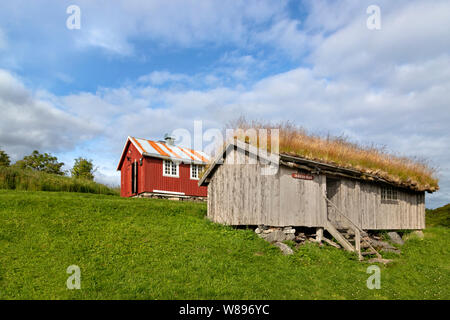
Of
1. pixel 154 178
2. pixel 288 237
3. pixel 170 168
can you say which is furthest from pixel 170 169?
pixel 288 237

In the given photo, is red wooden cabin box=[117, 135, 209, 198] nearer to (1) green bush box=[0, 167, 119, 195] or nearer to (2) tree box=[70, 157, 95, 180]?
(1) green bush box=[0, 167, 119, 195]

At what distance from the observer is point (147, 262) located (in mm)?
11156

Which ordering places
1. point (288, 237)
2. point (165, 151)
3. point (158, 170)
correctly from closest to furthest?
1. point (288, 237)
2. point (158, 170)
3. point (165, 151)

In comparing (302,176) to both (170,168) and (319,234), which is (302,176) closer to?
(319,234)

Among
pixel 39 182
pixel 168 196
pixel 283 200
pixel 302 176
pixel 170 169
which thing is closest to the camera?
pixel 283 200

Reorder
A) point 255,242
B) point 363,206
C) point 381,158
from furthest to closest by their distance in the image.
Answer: point 381,158
point 363,206
point 255,242

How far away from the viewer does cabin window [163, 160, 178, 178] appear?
27.8 m

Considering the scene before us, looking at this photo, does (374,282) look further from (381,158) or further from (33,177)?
(33,177)

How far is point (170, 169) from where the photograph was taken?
92.3ft

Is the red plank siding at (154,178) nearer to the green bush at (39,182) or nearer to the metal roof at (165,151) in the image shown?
the metal roof at (165,151)

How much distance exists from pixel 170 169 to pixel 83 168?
19.5 m

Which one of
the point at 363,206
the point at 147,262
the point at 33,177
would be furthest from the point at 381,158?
the point at 33,177

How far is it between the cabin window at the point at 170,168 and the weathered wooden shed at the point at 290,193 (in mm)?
10547
